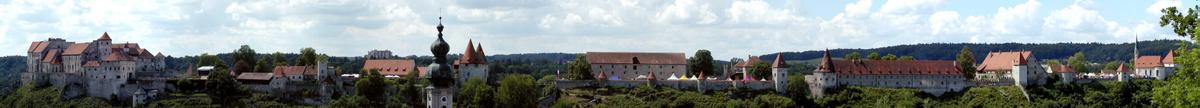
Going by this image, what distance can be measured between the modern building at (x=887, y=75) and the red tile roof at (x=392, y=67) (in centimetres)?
2803

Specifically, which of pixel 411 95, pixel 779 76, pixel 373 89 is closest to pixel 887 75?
pixel 779 76

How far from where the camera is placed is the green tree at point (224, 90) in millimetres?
82312

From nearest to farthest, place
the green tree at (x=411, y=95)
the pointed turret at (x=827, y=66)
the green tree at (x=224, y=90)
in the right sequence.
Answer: the green tree at (x=224, y=90) → the green tree at (x=411, y=95) → the pointed turret at (x=827, y=66)

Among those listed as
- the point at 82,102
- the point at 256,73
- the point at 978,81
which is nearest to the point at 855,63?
the point at 978,81

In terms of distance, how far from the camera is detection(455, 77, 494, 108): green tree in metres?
75.6

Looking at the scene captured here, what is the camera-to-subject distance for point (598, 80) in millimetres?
89312

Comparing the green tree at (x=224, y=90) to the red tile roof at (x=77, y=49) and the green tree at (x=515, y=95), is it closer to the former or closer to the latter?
the red tile roof at (x=77, y=49)

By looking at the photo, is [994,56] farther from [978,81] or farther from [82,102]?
[82,102]

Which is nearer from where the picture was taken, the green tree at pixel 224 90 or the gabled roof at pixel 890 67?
the green tree at pixel 224 90

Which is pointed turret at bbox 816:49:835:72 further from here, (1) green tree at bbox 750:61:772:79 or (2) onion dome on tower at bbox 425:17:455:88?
(2) onion dome on tower at bbox 425:17:455:88

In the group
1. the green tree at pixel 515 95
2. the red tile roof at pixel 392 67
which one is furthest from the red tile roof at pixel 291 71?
the green tree at pixel 515 95

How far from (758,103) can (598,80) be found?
35.0ft

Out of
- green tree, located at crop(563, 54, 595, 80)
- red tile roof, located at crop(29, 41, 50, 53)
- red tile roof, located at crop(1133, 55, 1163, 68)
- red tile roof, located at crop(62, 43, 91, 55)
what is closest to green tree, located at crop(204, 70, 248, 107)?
red tile roof, located at crop(62, 43, 91, 55)

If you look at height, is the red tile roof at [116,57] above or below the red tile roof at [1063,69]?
above
